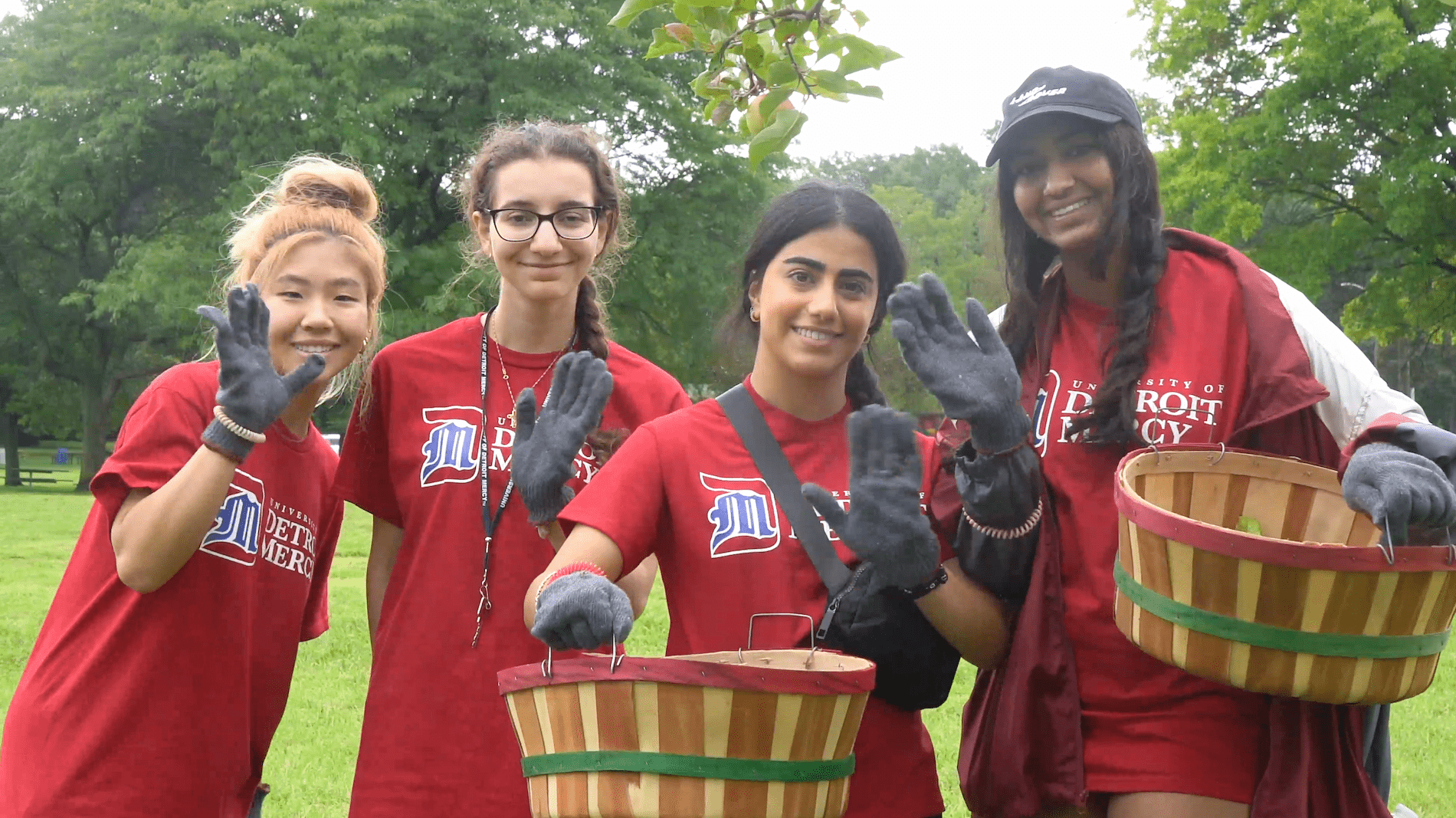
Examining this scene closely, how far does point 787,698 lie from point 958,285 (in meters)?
40.7

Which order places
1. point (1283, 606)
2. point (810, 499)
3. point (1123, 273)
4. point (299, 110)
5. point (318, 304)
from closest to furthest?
1. point (1283, 606)
2. point (810, 499)
3. point (1123, 273)
4. point (318, 304)
5. point (299, 110)

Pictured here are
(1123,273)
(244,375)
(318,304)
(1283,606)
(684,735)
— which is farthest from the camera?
(318,304)

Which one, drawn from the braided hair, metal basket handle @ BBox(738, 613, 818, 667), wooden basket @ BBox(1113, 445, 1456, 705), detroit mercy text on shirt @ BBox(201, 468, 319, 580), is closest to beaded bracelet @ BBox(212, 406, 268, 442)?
detroit mercy text on shirt @ BBox(201, 468, 319, 580)

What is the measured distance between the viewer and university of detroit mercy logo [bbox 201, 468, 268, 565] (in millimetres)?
2781

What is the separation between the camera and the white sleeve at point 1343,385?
248cm

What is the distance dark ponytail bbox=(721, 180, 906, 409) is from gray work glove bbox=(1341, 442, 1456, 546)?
97 centimetres

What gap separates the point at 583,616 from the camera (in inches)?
83.6

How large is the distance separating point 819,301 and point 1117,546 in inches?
30.2

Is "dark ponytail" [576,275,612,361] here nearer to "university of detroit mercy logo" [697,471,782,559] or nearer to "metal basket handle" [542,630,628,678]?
"university of detroit mercy logo" [697,471,782,559]

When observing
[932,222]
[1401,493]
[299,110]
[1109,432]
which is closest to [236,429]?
[1109,432]

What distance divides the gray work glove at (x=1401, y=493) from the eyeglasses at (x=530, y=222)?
1.74 m

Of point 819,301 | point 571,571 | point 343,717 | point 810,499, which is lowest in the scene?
point 343,717

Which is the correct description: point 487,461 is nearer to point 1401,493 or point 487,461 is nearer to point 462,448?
point 462,448

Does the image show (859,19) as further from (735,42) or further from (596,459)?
(596,459)
